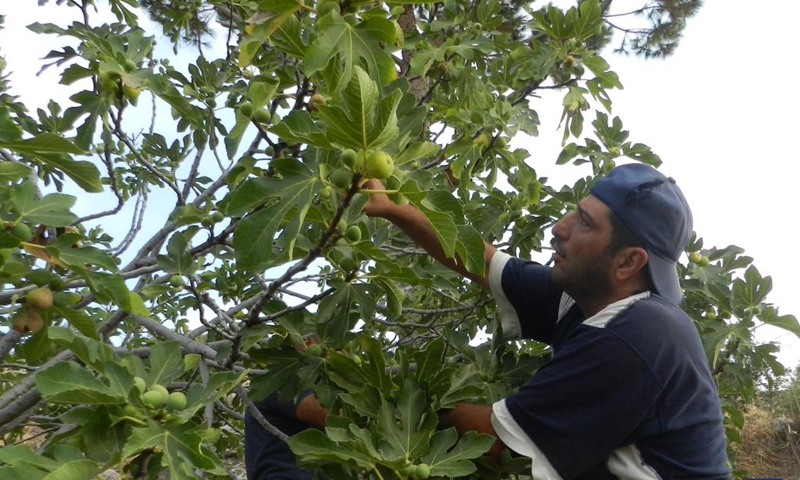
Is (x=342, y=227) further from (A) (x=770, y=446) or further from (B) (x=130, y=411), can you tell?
(A) (x=770, y=446)

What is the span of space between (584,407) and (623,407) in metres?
0.11

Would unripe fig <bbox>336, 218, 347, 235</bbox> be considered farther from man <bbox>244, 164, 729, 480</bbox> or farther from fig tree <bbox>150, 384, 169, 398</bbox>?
fig tree <bbox>150, 384, 169, 398</bbox>

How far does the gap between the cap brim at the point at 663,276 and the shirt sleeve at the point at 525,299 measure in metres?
0.45

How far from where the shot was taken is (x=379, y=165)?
1.73 metres

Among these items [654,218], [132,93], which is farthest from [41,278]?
[654,218]

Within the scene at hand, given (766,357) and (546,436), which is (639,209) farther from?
(766,357)

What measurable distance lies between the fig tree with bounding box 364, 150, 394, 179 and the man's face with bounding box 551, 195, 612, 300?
3.55ft

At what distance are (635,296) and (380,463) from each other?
1.01 meters

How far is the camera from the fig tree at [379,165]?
1729 millimetres

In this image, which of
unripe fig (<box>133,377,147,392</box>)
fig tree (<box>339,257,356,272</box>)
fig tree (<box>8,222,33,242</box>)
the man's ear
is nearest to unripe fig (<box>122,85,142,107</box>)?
fig tree (<box>8,222,33,242</box>)

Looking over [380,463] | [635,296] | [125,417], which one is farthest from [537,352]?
[125,417]

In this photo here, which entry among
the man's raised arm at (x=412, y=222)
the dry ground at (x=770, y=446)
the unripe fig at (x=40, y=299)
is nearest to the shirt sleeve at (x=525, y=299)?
the man's raised arm at (x=412, y=222)

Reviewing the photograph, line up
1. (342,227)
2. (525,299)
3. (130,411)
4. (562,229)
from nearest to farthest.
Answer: (130,411) → (342,227) → (562,229) → (525,299)

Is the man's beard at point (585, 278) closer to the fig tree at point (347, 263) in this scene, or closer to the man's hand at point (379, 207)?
the man's hand at point (379, 207)
